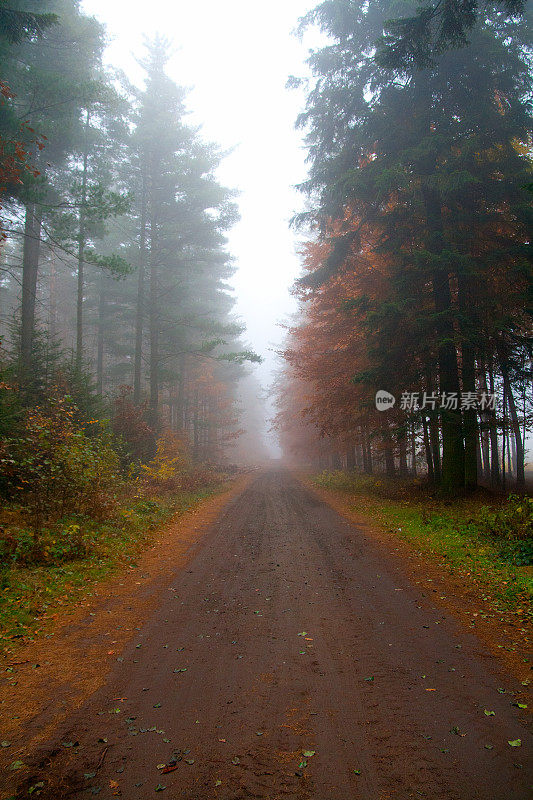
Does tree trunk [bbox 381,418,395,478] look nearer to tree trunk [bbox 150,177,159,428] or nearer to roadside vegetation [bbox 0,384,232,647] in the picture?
roadside vegetation [bbox 0,384,232,647]

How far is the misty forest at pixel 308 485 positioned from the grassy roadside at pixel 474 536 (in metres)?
0.08

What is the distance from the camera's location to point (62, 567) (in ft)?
19.5

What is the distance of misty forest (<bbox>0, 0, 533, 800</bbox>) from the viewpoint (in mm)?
2775

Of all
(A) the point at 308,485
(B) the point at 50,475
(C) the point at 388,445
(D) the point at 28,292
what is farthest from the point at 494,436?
(D) the point at 28,292

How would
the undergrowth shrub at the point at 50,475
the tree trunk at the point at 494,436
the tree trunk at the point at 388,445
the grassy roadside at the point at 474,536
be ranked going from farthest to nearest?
1. the tree trunk at the point at 388,445
2. the tree trunk at the point at 494,436
3. the undergrowth shrub at the point at 50,475
4. the grassy roadside at the point at 474,536

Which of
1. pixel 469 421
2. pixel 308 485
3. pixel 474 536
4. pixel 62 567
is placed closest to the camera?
pixel 62 567

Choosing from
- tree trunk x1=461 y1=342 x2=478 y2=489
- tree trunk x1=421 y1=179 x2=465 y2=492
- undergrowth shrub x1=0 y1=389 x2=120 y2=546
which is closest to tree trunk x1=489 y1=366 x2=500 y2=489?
tree trunk x1=461 y1=342 x2=478 y2=489

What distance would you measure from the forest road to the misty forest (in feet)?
0.07

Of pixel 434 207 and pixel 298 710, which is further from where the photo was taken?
pixel 434 207

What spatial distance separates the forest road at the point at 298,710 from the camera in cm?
238

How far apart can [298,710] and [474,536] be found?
6.12m

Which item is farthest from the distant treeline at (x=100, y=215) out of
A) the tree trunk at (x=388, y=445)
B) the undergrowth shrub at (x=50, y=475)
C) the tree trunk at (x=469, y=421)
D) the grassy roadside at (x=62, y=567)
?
the tree trunk at (x=469, y=421)

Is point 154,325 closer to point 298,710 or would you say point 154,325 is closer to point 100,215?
point 100,215

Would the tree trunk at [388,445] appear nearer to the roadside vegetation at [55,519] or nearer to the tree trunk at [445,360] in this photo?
the tree trunk at [445,360]
